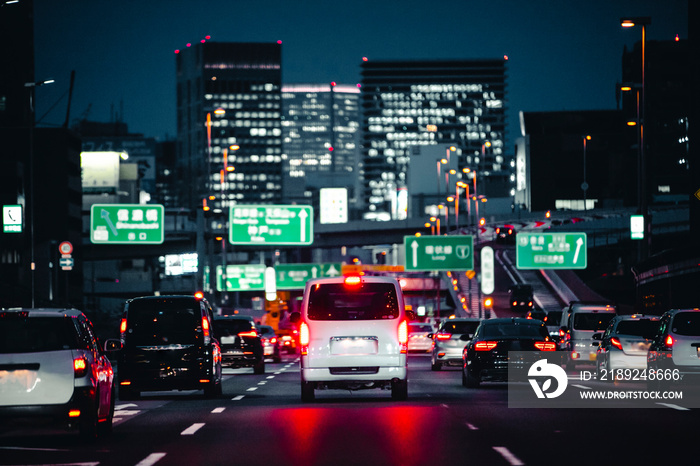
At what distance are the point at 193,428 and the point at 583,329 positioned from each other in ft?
60.5

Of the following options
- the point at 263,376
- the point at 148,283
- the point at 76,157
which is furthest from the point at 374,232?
the point at 263,376

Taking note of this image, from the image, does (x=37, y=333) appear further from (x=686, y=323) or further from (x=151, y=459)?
(x=686, y=323)

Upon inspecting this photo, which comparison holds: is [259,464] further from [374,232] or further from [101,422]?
[374,232]

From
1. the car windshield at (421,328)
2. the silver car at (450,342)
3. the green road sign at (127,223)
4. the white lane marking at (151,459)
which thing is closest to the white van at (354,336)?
the white lane marking at (151,459)

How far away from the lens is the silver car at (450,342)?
114 ft

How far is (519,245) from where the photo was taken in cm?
6347

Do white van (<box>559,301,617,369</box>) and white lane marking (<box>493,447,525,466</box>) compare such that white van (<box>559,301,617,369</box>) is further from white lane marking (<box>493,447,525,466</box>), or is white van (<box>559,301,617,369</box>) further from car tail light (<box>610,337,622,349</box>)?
white lane marking (<box>493,447,525,466</box>)

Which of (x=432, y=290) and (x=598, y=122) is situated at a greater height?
(x=598, y=122)

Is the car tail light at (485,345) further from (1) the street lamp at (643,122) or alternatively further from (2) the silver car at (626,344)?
(1) the street lamp at (643,122)

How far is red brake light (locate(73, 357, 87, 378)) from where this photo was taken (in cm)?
1380

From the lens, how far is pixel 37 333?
1421cm

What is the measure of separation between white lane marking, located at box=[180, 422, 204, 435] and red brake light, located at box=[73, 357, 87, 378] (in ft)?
6.04

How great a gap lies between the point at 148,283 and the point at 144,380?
443 feet

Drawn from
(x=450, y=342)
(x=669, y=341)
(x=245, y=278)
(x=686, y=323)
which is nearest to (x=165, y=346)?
(x=669, y=341)
